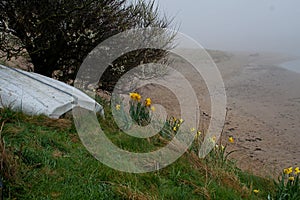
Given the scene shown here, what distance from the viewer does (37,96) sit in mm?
4566

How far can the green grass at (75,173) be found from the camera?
260 centimetres

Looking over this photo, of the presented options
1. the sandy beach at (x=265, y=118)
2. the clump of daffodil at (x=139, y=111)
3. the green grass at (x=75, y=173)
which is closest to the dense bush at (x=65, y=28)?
the clump of daffodil at (x=139, y=111)

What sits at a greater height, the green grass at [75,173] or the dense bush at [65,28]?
the dense bush at [65,28]

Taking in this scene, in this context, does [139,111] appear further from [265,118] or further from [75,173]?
[265,118]

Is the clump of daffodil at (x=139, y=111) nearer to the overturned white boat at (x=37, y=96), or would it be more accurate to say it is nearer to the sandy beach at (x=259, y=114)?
the overturned white boat at (x=37, y=96)

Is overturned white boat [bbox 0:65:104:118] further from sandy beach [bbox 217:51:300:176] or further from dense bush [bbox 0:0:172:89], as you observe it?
sandy beach [bbox 217:51:300:176]

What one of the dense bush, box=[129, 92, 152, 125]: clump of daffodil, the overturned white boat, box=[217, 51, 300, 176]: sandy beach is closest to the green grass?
the overturned white boat

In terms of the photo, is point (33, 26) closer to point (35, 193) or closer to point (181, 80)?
point (35, 193)

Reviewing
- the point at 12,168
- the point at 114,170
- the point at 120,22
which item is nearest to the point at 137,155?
the point at 114,170

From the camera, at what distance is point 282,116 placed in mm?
11766

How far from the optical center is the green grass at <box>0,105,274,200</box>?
2.60 meters

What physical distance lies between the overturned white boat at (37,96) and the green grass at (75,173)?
0.72 feet

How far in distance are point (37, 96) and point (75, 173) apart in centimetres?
195

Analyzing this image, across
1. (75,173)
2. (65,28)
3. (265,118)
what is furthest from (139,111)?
(265,118)
